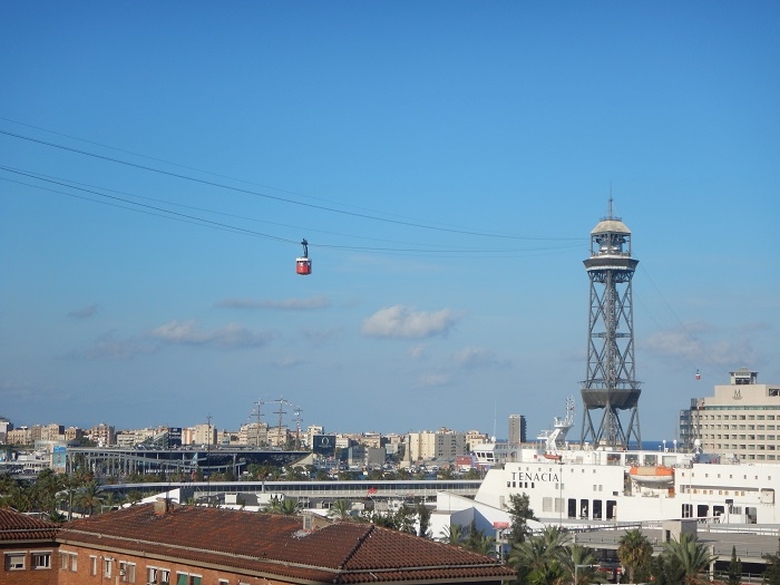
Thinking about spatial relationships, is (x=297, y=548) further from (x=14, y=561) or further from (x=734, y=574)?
(x=734, y=574)

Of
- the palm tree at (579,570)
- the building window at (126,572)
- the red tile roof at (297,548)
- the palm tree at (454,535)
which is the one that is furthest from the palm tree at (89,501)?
the building window at (126,572)

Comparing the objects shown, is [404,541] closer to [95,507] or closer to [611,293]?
[95,507]

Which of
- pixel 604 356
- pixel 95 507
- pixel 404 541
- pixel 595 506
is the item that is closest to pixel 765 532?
pixel 595 506

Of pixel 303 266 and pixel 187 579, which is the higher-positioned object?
pixel 303 266

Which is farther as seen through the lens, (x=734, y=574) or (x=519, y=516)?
(x=519, y=516)

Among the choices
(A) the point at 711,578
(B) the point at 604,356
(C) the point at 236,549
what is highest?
(B) the point at 604,356

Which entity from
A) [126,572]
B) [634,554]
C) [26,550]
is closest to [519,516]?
[634,554]
